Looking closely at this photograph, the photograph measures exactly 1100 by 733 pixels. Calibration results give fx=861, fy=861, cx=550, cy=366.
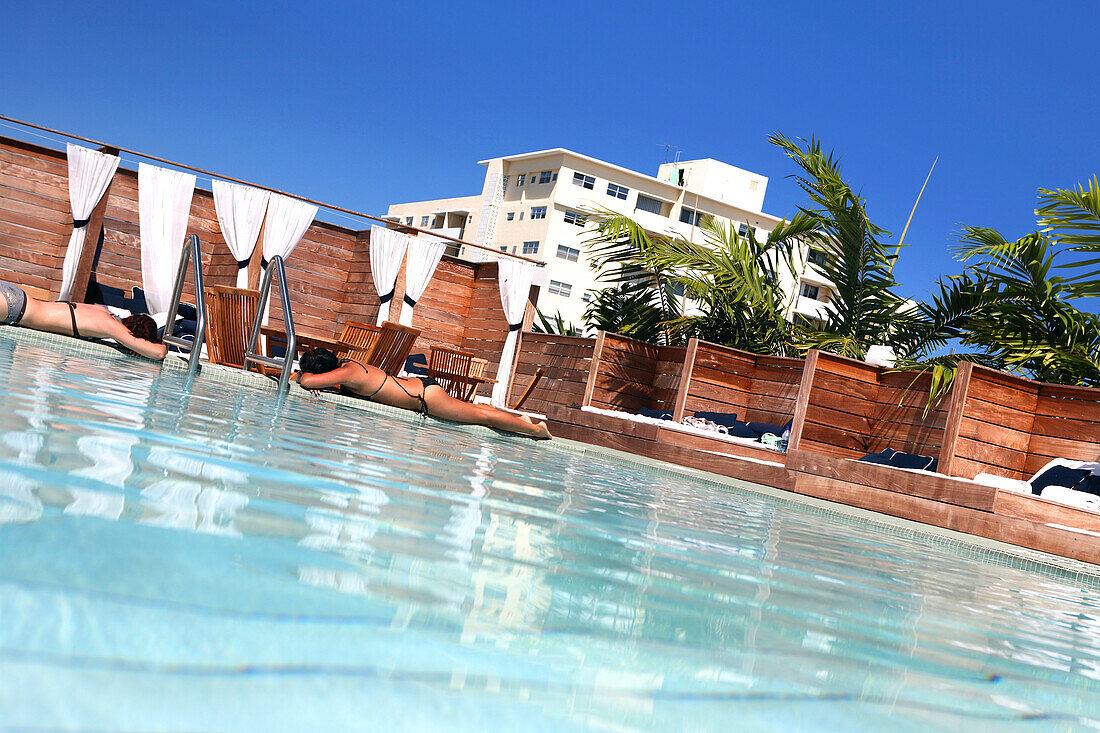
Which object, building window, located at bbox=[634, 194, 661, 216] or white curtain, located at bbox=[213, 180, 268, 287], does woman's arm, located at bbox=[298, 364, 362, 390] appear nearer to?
white curtain, located at bbox=[213, 180, 268, 287]

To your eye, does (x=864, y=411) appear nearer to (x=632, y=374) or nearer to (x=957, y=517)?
(x=957, y=517)

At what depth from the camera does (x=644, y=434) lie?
852 cm

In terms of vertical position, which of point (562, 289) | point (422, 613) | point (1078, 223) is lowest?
point (422, 613)

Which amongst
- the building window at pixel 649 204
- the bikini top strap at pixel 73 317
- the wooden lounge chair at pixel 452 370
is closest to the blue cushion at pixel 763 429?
the wooden lounge chair at pixel 452 370

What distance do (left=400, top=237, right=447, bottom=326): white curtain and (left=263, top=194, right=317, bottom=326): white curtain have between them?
5.97 feet

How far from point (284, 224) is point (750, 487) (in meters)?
9.96

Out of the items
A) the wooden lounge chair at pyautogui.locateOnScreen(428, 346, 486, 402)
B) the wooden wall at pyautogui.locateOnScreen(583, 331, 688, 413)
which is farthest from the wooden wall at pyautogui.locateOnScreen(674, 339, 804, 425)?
the wooden lounge chair at pyautogui.locateOnScreen(428, 346, 486, 402)

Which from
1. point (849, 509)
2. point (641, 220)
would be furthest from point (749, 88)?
point (849, 509)

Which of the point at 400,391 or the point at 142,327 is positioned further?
the point at 400,391

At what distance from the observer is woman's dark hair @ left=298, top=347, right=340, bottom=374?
807 cm

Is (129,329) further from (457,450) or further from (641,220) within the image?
(641,220)

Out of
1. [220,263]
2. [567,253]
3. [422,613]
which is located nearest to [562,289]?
[567,253]

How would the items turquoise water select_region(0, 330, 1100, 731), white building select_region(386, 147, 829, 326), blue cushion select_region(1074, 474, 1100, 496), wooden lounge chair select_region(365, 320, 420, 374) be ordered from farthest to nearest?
white building select_region(386, 147, 829, 326)
wooden lounge chair select_region(365, 320, 420, 374)
blue cushion select_region(1074, 474, 1100, 496)
turquoise water select_region(0, 330, 1100, 731)

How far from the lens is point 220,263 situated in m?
15.1
